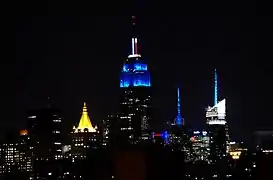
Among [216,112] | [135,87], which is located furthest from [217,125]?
[135,87]

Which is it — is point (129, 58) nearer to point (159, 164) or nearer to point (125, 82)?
point (125, 82)

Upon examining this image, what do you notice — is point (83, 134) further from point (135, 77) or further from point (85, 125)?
point (135, 77)

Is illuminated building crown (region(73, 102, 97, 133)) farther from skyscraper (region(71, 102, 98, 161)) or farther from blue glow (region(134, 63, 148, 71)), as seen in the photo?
blue glow (region(134, 63, 148, 71))

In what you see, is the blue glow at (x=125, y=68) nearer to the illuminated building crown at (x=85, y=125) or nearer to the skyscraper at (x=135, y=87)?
the skyscraper at (x=135, y=87)

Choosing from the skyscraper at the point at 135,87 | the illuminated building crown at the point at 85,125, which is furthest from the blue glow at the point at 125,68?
the illuminated building crown at the point at 85,125

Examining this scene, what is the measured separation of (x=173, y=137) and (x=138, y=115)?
7.31 metres

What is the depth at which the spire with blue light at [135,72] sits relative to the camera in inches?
1924

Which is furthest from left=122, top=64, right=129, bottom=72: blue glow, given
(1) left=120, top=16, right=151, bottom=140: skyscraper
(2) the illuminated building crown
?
(2) the illuminated building crown

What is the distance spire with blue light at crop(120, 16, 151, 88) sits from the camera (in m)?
48.9

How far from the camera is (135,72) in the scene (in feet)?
161

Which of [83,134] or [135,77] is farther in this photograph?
[135,77]

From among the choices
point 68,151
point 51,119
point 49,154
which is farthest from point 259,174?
point 51,119

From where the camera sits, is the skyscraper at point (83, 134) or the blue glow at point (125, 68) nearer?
the skyscraper at point (83, 134)

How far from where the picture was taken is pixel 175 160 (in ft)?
47.7
